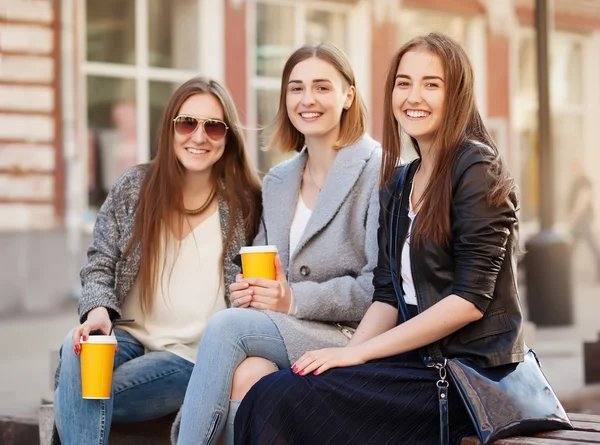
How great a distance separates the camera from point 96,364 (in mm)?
3561

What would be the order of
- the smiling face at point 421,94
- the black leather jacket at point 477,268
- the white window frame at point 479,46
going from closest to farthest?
1. the black leather jacket at point 477,268
2. the smiling face at point 421,94
3. the white window frame at point 479,46

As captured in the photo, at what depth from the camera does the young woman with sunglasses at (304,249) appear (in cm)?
340

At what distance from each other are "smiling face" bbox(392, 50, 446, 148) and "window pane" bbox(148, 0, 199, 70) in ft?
37.8

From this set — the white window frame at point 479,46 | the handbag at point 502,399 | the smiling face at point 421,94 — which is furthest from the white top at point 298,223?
the white window frame at point 479,46

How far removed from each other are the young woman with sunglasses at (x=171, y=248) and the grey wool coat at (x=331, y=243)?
0.19 meters

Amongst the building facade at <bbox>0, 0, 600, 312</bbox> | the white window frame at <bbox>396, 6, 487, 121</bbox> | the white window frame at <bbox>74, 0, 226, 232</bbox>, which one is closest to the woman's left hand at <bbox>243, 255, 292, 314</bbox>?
the building facade at <bbox>0, 0, 600, 312</bbox>

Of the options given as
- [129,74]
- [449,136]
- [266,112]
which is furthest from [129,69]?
[449,136]

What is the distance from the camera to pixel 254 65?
50.7 ft

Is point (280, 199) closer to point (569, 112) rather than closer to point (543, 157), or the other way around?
point (543, 157)

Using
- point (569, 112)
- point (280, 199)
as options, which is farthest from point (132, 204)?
point (569, 112)

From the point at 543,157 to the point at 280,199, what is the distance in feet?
21.4

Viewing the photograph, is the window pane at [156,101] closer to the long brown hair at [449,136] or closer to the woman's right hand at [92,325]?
the woman's right hand at [92,325]

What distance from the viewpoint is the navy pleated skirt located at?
3.11 metres

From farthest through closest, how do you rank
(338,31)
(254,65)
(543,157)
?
1. (338,31)
2. (254,65)
3. (543,157)
